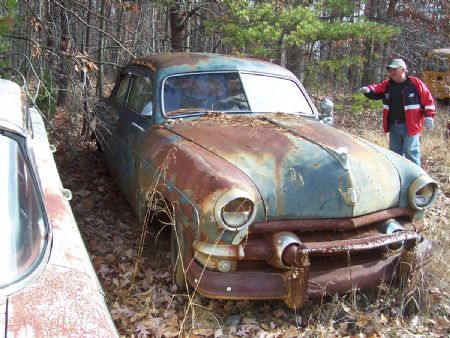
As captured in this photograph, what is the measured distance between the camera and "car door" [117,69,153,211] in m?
4.99

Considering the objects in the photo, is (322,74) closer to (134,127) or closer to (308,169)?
(134,127)

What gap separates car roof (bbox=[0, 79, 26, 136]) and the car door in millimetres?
1429

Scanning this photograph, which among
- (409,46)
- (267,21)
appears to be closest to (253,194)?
(267,21)

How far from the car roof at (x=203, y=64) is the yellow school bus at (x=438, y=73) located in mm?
14580

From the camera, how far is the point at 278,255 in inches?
137

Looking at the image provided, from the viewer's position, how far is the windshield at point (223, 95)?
5.05 metres

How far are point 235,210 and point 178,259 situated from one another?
0.74 meters

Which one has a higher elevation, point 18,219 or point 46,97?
point 18,219

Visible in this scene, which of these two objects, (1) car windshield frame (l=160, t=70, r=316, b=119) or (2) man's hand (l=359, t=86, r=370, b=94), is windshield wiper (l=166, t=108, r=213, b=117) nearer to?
(1) car windshield frame (l=160, t=70, r=316, b=119)

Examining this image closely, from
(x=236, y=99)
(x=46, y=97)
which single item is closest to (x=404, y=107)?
(x=236, y=99)

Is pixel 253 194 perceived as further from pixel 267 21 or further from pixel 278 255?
pixel 267 21

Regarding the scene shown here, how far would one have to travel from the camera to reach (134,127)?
5.31 metres

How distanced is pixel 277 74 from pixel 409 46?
15.5 meters

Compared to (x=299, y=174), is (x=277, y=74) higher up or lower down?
higher up
